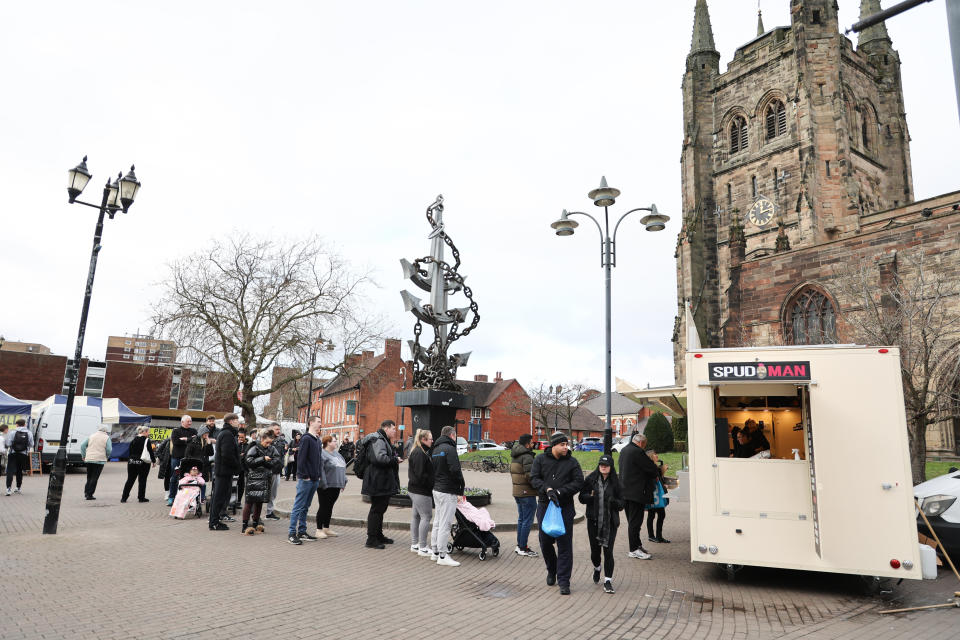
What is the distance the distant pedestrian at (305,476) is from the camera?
351 inches

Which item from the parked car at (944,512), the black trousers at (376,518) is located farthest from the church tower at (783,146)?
the black trousers at (376,518)

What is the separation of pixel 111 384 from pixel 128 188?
152 ft

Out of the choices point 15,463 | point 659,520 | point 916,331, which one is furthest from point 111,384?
point 916,331

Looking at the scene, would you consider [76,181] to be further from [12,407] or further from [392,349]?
[392,349]

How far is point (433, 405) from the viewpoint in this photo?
1282 centimetres

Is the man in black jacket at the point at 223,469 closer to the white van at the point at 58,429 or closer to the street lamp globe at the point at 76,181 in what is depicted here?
the street lamp globe at the point at 76,181

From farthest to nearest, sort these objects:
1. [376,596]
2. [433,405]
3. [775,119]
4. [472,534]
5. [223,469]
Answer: [775,119] → [433,405] → [223,469] → [472,534] → [376,596]

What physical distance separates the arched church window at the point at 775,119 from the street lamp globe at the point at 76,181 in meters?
46.5

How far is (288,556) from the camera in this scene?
26.3 ft

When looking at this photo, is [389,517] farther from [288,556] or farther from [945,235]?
[945,235]

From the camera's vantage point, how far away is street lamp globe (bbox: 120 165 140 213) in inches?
400

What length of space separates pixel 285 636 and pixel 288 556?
3.32 meters

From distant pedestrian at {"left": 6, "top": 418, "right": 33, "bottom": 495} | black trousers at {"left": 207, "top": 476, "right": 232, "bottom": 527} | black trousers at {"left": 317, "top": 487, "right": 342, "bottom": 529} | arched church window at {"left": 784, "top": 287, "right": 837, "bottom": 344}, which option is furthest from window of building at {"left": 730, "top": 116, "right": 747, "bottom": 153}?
distant pedestrian at {"left": 6, "top": 418, "right": 33, "bottom": 495}

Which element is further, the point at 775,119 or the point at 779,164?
the point at 775,119
